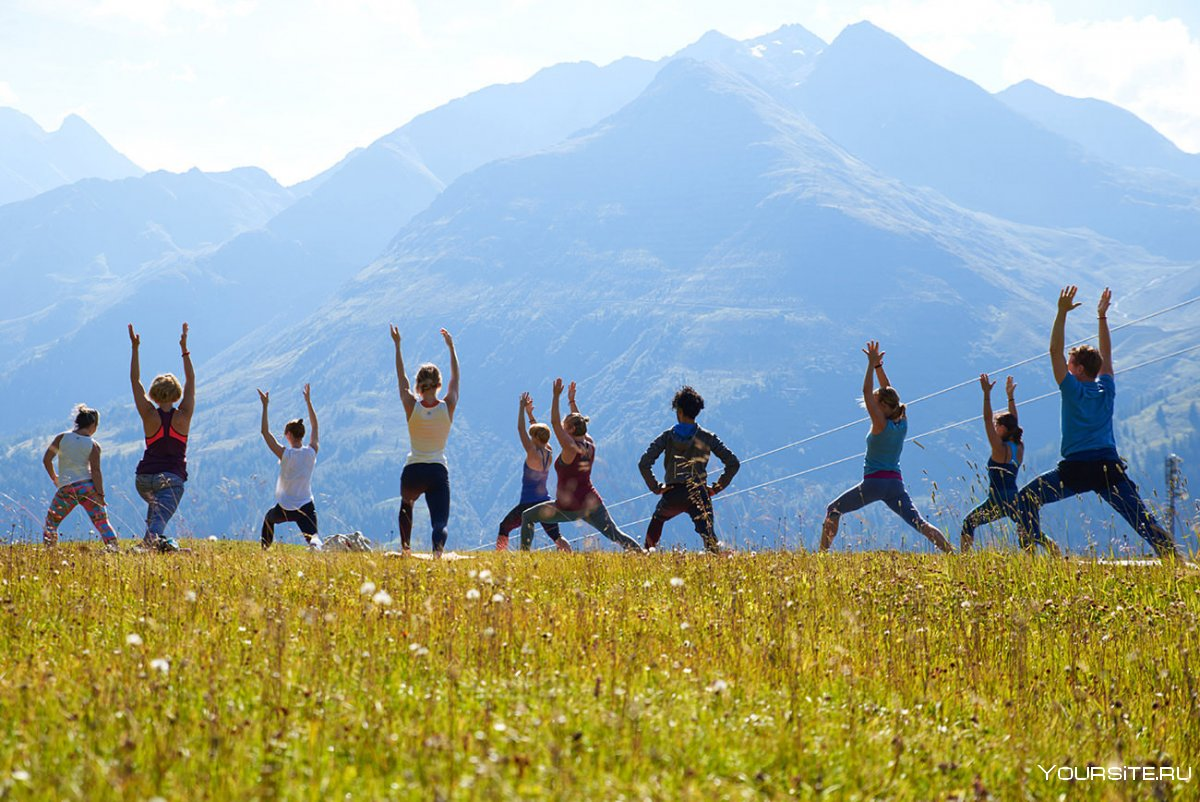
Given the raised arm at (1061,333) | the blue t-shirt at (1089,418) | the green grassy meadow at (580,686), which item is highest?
the raised arm at (1061,333)

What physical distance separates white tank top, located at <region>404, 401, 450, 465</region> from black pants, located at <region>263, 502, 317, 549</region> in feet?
7.61

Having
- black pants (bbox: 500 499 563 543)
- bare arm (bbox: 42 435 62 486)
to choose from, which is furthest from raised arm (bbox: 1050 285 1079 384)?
bare arm (bbox: 42 435 62 486)

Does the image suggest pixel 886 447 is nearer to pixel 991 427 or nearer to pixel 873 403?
pixel 873 403

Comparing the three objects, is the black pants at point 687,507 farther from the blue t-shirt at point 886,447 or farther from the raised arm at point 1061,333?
the raised arm at point 1061,333

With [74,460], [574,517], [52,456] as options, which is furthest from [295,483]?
[574,517]

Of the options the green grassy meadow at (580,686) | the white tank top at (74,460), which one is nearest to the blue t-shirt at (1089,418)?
the green grassy meadow at (580,686)

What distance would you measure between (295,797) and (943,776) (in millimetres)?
2649

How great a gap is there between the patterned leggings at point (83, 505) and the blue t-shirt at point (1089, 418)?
11183mm

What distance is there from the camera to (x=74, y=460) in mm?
14070

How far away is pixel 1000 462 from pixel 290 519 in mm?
9553

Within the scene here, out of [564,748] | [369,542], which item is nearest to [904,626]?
[564,748]

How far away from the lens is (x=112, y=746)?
4117 millimetres

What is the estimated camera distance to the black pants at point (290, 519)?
14656 millimetres

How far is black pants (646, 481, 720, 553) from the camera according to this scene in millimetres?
13008
